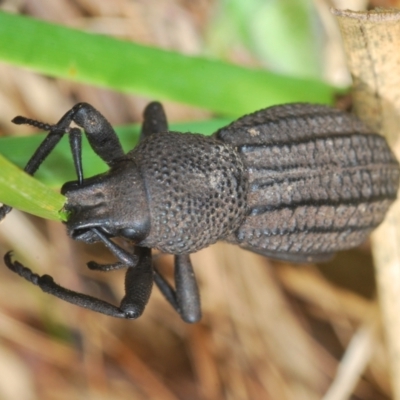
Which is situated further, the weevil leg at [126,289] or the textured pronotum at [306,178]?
the textured pronotum at [306,178]

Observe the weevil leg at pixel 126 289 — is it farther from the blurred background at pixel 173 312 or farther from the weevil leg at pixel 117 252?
the blurred background at pixel 173 312

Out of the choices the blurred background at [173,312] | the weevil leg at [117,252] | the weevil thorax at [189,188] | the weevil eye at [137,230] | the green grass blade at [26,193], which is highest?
the green grass blade at [26,193]

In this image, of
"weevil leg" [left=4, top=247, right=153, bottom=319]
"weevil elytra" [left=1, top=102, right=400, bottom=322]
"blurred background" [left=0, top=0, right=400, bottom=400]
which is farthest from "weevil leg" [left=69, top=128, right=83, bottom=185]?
"blurred background" [left=0, top=0, right=400, bottom=400]

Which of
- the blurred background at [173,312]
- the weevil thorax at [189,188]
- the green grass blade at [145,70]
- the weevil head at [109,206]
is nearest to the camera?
the weevil head at [109,206]

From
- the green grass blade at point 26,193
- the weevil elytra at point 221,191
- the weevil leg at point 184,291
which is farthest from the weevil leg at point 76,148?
the weevil leg at point 184,291

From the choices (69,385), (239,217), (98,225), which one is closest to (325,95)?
(239,217)

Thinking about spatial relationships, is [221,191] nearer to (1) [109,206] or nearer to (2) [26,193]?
(1) [109,206]
